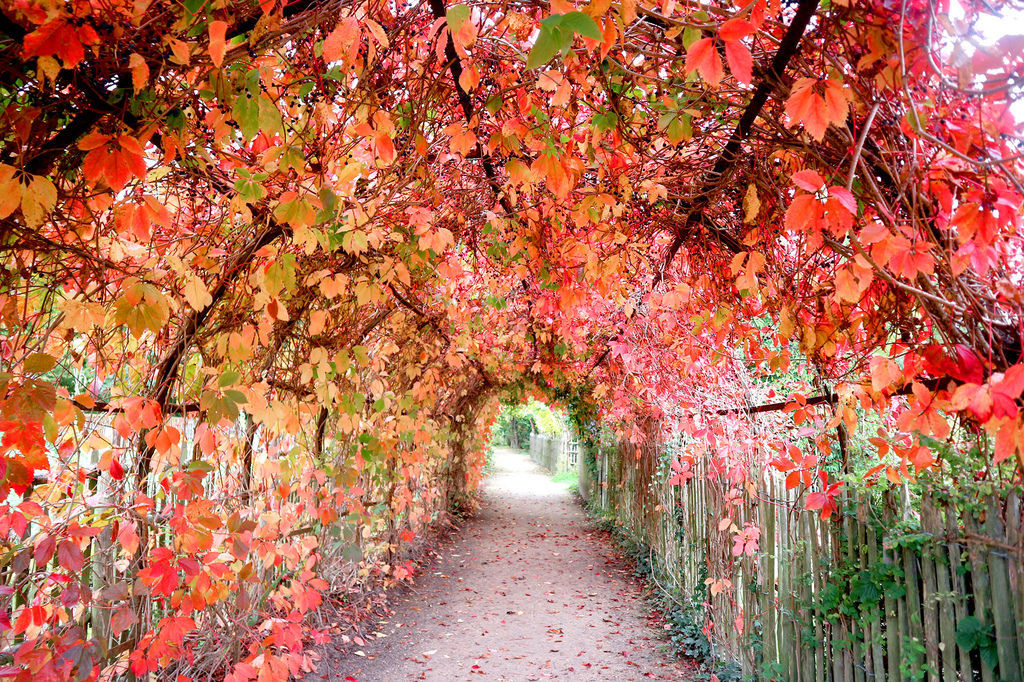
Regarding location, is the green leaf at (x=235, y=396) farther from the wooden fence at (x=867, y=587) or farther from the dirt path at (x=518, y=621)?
the dirt path at (x=518, y=621)

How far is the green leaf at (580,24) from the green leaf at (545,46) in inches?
0.9

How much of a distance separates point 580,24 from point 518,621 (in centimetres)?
556

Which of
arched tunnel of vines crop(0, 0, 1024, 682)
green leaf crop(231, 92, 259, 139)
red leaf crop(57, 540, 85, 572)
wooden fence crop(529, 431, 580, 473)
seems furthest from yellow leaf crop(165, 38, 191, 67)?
wooden fence crop(529, 431, 580, 473)

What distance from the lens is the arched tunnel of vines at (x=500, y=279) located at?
135 centimetres

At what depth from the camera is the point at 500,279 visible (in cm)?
482

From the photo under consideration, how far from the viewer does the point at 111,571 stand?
2717 mm

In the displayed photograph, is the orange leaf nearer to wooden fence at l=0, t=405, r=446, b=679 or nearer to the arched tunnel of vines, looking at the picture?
the arched tunnel of vines

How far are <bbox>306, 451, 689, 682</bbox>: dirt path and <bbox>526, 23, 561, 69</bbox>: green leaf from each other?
13.7 ft

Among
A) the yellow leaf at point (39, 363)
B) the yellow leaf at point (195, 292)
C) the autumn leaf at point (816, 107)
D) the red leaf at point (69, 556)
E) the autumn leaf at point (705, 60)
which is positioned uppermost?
the autumn leaf at point (705, 60)

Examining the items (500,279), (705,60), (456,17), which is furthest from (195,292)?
(500,279)

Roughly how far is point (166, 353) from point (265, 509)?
155cm

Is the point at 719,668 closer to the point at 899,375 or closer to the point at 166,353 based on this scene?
the point at 899,375

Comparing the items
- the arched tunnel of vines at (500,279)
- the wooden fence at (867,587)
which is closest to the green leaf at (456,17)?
the arched tunnel of vines at (500,279)

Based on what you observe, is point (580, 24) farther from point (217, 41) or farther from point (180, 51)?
point (180, 51)
